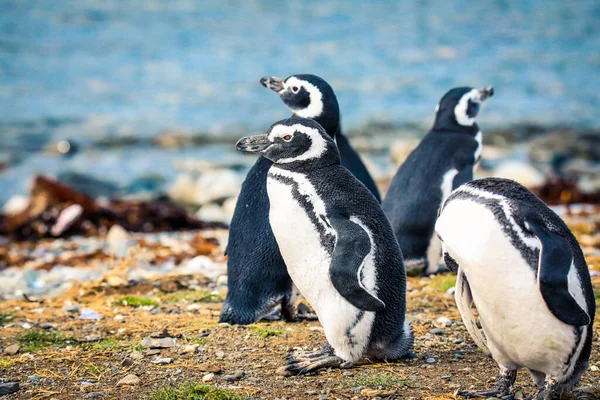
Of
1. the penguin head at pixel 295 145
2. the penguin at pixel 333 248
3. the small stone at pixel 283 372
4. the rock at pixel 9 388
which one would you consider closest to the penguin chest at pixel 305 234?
the penguin at pixel 333 248

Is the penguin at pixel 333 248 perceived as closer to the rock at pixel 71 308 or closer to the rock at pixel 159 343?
the rock at pixel 159 343

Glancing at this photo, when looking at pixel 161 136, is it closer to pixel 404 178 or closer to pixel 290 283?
pixel 404 178

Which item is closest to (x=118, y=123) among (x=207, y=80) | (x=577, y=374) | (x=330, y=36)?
(x=207, y=80)

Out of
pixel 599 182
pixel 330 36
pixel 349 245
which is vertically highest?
pixel 330 36

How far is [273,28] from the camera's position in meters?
30.3

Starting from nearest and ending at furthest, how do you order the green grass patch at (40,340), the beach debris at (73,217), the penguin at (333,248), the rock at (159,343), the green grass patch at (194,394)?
1. the green grass patch at (194,394)
2. the penguin at (333,248)
3. the rock at (159,343)
4. the green grass patch at (40,340)
5. the beach debris at (73,217)

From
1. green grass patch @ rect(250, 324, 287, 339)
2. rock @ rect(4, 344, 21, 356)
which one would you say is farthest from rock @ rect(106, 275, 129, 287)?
green grass patch @ rect(250, 324, 287, 339)

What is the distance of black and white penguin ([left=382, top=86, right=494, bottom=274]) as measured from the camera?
6.14 metres

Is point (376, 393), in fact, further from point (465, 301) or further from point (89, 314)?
point (89, 314)

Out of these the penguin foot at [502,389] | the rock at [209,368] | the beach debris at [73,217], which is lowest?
the beach debris at [73,217]

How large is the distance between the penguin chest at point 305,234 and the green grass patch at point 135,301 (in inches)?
67.2

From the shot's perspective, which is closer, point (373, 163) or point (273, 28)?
point (373, 163)

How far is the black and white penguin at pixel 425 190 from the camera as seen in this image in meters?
6.14

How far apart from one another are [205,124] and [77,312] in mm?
14062
